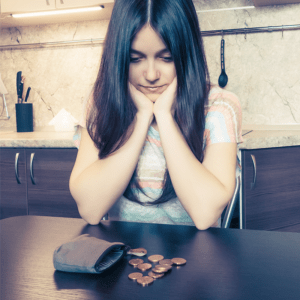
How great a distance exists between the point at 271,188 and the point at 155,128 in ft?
2.36

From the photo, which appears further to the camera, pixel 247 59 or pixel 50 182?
Result: pixel 247 59

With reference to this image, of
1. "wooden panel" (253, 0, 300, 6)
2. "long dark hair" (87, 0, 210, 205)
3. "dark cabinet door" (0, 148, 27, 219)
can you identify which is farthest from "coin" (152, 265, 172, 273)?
"wooden panel" (253, 0, 300, 6)

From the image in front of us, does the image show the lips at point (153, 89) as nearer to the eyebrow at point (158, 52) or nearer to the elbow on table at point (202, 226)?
the eyebrow at point (158, 52)

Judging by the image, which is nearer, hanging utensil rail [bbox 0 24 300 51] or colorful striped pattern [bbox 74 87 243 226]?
colorful striped pattern [bbox 74 87 243 226]

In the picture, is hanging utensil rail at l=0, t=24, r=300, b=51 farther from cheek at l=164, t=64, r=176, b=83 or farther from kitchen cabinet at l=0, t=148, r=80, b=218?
cheek at l=164, t=64, r=176, b=83

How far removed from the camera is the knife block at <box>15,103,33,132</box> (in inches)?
88.8

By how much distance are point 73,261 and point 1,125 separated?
7.55 feet

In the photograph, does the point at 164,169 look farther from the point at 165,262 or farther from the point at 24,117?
the point at 24,117

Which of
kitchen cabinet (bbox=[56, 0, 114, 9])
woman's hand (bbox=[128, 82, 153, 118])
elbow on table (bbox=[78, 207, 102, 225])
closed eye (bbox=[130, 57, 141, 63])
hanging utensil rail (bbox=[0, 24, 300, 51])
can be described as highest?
kitchen cabinet (bbox=[56, 0, 114, 9])

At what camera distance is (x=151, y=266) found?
0.53 m

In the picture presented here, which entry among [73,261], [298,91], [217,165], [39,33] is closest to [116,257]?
[73,261]

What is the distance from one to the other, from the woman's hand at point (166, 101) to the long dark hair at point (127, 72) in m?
0.02

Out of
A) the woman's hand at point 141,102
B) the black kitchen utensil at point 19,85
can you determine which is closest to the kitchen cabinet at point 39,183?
the black kitchen utensil at point 19,85

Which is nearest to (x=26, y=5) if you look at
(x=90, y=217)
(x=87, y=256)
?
(x=90, y=217)
